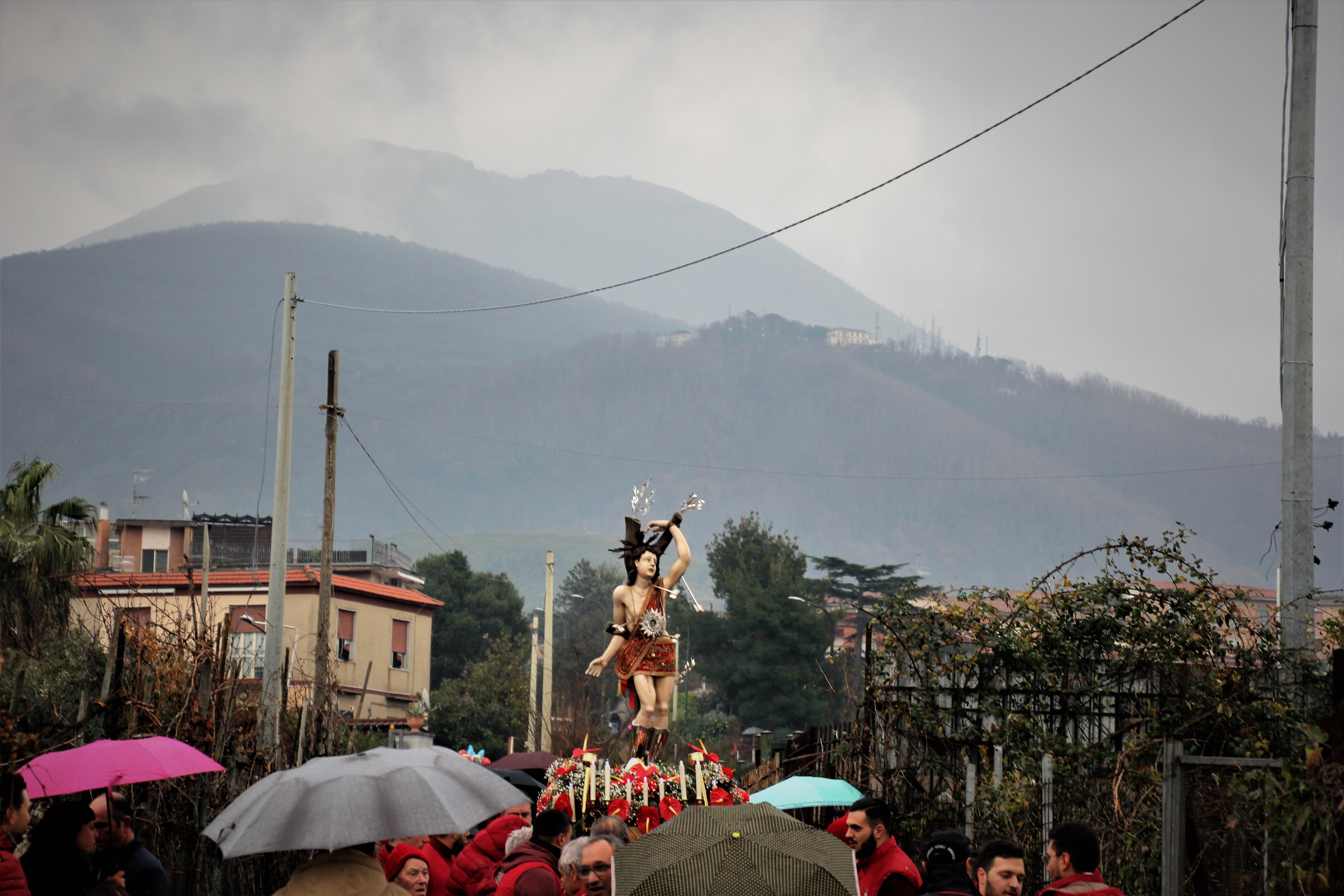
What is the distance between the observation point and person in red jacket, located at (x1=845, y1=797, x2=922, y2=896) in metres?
7.91

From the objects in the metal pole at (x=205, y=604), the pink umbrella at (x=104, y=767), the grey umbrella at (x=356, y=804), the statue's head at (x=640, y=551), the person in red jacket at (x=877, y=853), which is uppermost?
the statue's head at (x=640, y=551)

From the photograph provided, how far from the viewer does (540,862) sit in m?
7.29

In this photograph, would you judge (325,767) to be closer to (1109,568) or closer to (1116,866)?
(1116,866)

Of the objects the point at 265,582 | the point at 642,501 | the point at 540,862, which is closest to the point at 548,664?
the point at 265,582

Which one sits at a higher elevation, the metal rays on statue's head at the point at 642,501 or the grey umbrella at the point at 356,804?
the metal rays on statue's head at the point at 642,501

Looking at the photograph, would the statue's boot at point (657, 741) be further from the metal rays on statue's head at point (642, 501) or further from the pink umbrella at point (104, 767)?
the pink umbrella at point (104, 767)

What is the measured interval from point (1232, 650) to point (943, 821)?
2.96m

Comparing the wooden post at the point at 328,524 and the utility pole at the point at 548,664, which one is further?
the utility pole at the point at 548,664

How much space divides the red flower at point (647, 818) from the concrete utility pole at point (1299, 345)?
17.6ft

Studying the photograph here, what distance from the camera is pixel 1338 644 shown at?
34.0 ft

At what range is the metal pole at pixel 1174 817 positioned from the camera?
7344mm

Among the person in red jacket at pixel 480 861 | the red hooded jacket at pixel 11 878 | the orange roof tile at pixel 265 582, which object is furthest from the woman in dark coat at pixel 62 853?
the orange roof tile at pixel 265 582

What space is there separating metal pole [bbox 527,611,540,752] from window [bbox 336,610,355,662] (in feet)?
27.4

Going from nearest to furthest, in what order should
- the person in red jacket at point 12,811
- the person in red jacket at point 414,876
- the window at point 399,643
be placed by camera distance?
1. the person in red jacket at point 12,811
2. the person in red jacket at point 414,876
3. the window at point 399,643
